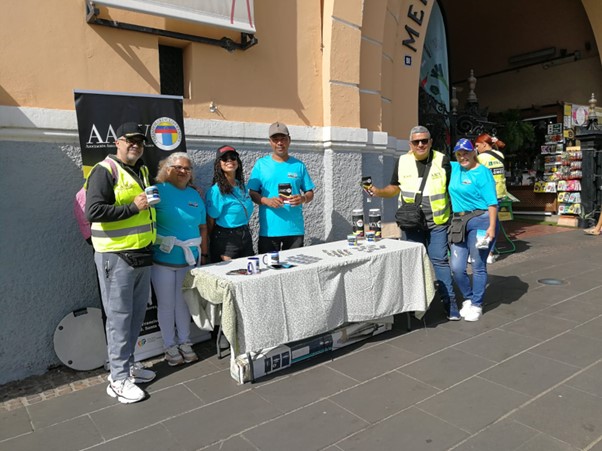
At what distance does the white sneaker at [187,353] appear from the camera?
155 inches

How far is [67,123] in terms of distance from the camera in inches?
149

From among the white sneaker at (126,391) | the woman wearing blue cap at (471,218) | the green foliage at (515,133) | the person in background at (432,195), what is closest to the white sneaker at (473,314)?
the woman wearing blue cap at (471,218)

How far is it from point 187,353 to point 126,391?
743mm

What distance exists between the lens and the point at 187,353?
13.0ft

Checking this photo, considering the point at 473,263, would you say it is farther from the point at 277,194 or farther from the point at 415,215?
the point at 277,194

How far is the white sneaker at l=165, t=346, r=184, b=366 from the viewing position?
3.88 metres

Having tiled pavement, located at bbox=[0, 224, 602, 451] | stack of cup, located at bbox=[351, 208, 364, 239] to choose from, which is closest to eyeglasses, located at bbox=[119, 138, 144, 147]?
tiled pavement, located at bbox=[0, 224, 602, 451]

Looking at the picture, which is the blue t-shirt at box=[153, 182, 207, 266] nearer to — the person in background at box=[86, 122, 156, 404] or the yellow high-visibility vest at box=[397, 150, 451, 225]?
the person in background at box=[86, 122, 156, 404]

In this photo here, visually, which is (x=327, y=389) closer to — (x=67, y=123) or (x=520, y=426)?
(x=520, y=426)

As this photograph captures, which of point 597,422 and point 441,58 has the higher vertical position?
point 441,58

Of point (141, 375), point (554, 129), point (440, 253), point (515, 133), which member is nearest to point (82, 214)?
point (141, 375)

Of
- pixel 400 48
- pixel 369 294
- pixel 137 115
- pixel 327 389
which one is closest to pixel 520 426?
pixel 327 389

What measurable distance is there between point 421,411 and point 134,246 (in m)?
2.30

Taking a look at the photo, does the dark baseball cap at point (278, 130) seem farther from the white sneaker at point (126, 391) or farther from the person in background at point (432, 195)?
the white sneaker at point (126, 391)
